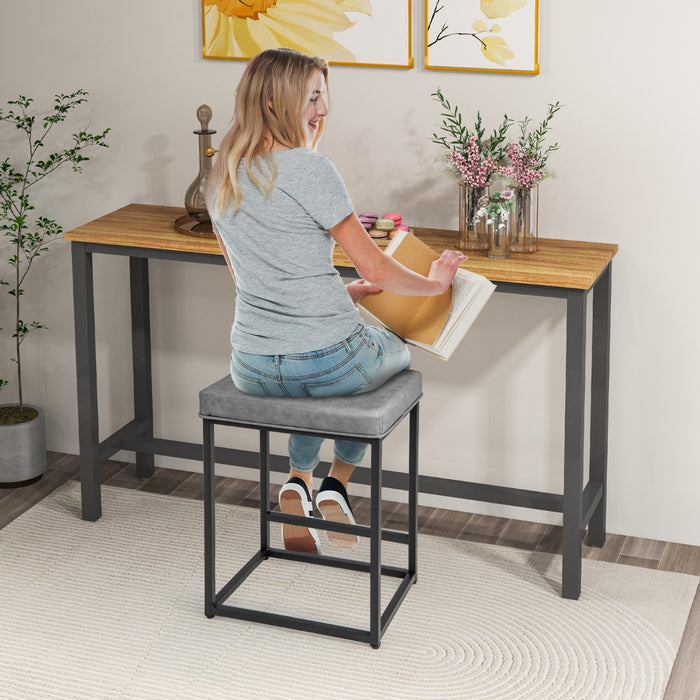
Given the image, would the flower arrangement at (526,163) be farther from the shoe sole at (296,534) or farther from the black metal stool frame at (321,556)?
the shoe sole at (296,534)

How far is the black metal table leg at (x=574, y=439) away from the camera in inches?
115

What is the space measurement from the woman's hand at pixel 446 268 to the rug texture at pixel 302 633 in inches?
34.0

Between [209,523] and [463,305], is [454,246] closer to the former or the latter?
[463,305]

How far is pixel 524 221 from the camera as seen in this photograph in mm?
3109

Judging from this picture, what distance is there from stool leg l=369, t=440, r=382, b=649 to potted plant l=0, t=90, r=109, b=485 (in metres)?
1.49

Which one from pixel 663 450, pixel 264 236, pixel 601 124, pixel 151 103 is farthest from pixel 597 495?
pixel 151 103

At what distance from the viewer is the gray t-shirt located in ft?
8.42

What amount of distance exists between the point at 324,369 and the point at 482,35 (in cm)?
113

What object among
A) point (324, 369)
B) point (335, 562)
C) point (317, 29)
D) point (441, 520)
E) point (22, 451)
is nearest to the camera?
point (324, 369)

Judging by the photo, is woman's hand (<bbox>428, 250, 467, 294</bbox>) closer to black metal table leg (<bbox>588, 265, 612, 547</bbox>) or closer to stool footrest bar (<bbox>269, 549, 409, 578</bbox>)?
black metal table leg (<bbox>588, 265, 612, 547</bbox>)

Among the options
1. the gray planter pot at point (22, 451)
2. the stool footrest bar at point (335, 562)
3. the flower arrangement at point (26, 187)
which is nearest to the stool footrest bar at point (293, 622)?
the stool footrest bar at point (335, 562)

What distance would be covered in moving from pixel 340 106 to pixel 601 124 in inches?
29.8

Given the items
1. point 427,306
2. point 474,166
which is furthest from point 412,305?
point 474,166

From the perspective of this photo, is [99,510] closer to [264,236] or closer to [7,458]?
[7,458]
